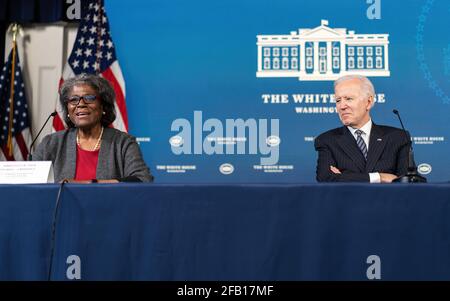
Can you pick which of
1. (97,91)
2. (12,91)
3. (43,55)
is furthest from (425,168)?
(12,91)

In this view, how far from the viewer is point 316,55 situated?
498 cm

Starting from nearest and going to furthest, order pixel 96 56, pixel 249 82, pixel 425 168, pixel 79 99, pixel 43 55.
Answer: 1. pixel 79 99
2. pixel 425 168
3. pixel 249 82
4. pixel 96 56
5. pixel 43 55

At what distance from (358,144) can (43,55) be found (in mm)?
3126

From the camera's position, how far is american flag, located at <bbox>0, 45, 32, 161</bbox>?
16.9 feet

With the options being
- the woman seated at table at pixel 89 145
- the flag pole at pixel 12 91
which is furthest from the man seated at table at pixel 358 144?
the flag pole at pixel 12 91

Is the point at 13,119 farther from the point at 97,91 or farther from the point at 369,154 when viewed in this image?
the point at 369,154

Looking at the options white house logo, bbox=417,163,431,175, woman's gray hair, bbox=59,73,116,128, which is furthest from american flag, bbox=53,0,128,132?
white house logo, bbox=417,163,431,175

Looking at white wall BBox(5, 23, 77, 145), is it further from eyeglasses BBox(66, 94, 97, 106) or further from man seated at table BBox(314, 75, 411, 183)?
man seated at table BBox(314, 75, 411, 183)

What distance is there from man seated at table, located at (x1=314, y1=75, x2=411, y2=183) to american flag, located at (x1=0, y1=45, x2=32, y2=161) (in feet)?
9.24

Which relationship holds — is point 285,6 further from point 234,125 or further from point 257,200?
point 257,200

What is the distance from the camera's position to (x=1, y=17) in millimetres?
5215
